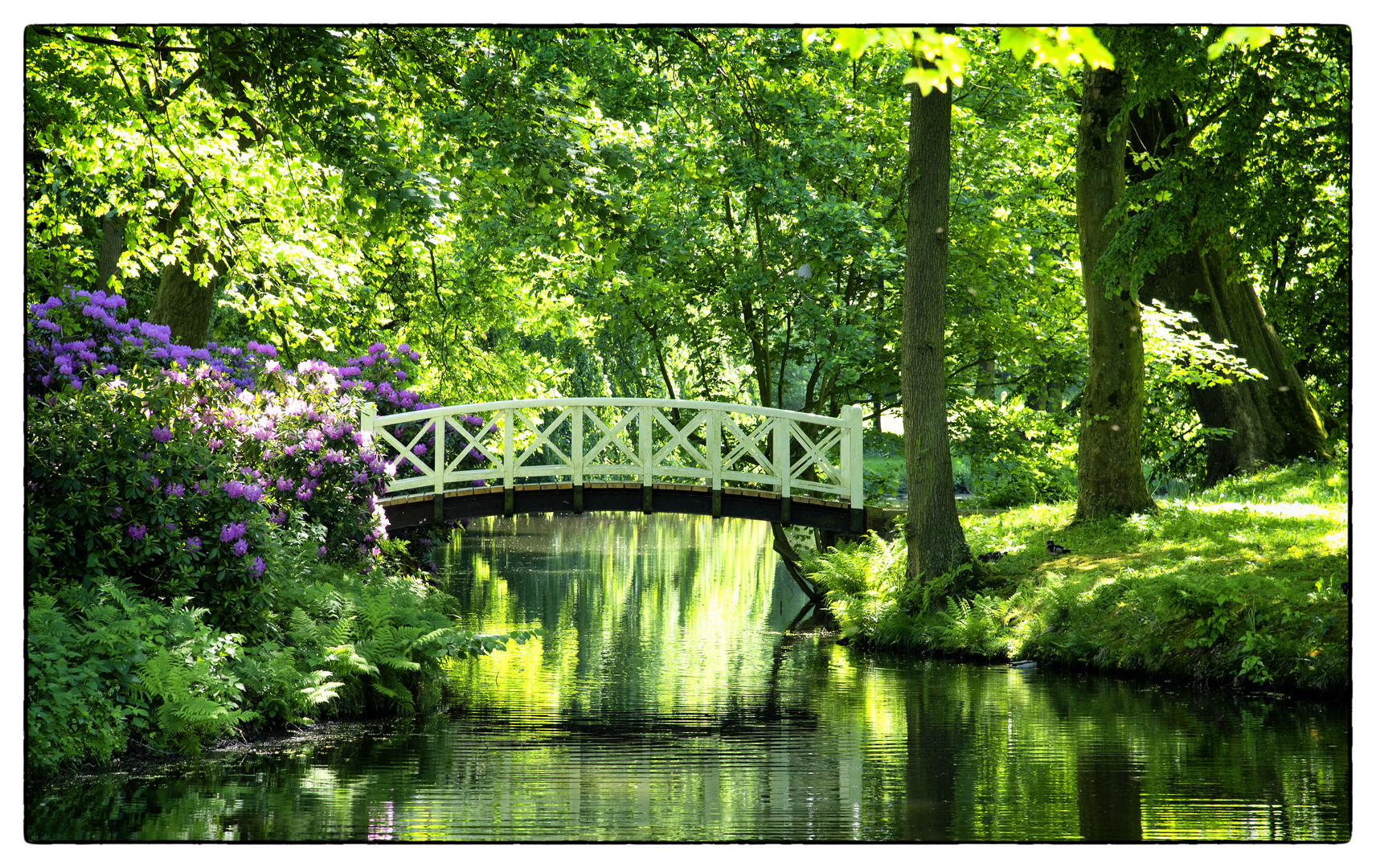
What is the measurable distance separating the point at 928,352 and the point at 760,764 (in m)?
4.66

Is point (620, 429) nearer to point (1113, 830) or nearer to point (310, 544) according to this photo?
point (310, 544)

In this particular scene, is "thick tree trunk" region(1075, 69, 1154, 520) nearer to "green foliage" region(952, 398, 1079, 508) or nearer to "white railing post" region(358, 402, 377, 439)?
"green foliage" region(952, 398, 1079, 508)

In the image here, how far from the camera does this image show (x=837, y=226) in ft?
35.4

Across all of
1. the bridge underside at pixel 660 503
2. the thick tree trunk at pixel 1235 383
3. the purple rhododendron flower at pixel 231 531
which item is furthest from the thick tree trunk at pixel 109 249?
the thick tree trunk at pixel 1235 383

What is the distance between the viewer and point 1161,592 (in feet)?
25.6

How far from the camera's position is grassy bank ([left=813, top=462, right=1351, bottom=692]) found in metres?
7.01

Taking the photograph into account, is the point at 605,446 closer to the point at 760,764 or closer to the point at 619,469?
the point at 619,469

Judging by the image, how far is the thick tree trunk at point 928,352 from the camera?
9156 millimetres

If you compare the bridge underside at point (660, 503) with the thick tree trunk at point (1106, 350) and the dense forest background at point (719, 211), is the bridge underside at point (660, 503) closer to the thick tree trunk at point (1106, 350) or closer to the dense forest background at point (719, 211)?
the dense forest background at point (719, 211)

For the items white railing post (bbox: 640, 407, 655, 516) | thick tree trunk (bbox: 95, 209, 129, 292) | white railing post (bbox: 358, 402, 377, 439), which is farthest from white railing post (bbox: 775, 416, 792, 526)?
thick tree trunk (bbox: 95, 209, 129, 292)

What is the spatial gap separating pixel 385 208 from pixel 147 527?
194 centimetres

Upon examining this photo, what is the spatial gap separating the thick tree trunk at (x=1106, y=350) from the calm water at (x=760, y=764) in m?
2.66

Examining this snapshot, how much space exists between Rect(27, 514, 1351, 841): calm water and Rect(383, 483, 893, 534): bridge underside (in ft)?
4.68

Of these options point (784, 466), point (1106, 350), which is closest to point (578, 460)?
point (784, 466)
